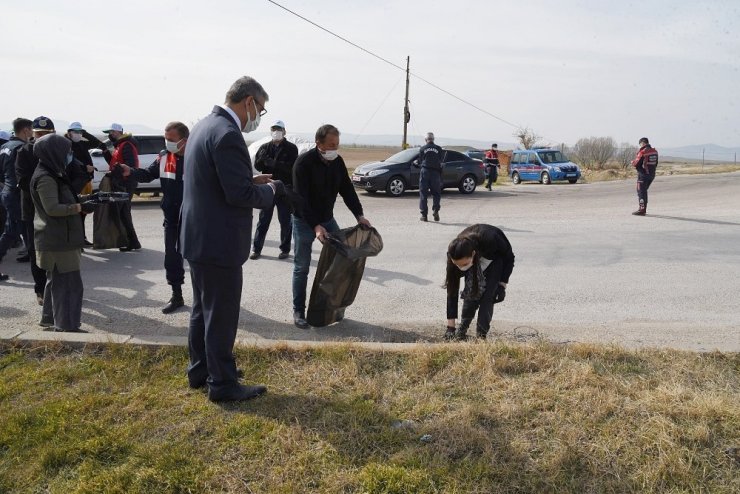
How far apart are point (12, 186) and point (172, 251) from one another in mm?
2698

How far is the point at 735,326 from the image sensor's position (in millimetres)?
5598

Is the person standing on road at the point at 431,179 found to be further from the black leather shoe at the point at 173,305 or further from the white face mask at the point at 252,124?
the white face mask at the point at 252,124

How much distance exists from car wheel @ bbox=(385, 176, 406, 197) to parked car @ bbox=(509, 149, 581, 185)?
33.8ft

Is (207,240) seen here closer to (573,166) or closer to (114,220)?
(114,220)

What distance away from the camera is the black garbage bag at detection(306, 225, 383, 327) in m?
5.04

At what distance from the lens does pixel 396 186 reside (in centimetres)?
1758

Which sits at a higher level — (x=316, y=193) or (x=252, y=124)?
(x=252, y=124)

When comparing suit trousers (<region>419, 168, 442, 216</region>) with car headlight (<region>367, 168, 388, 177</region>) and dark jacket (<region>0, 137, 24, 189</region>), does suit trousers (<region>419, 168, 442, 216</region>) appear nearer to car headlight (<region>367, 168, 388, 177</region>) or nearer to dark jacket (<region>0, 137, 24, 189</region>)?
car headlight (<region>367, 168, 388, 177</region>)

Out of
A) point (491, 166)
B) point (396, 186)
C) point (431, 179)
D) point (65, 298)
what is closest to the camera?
point (65, 298)

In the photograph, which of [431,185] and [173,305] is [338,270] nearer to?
[173,305]

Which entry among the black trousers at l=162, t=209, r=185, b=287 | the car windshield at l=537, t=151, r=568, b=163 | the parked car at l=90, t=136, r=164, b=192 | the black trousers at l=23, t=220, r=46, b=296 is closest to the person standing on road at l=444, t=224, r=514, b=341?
the black trousers at l=162, t=209, r=185, b=287

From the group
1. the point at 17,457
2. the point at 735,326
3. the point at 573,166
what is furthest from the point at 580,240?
the point at 573,166

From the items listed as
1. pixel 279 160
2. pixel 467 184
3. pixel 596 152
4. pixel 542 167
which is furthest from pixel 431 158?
pixel 596 152

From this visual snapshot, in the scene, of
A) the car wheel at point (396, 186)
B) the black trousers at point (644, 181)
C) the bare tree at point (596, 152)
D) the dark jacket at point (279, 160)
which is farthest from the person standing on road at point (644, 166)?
the bare tree at point (596, 152)
